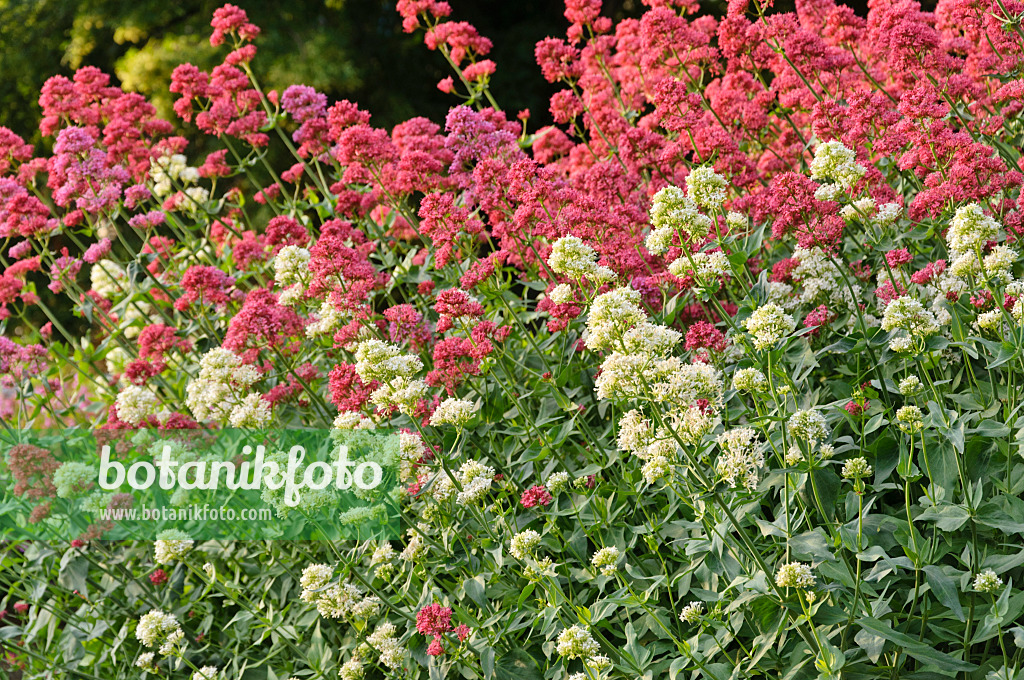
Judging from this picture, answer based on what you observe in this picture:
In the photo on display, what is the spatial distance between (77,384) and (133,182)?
159cm

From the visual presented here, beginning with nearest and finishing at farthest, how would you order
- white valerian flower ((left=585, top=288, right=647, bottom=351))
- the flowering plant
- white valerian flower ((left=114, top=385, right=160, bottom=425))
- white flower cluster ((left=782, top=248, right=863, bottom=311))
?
white valerian flower ((left=585, top=288, right=647, bottom=351)) → the flowering plant → white flower cluster ((left=782, top=248, right=863, bottom=311)) → white valerian flower ((left=114, top=385, right=160, bottom=425))

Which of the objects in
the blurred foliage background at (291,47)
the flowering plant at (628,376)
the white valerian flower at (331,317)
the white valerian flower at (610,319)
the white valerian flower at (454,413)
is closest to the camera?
the white valerian flower at (610,319)

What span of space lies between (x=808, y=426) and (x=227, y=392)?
2.29 m

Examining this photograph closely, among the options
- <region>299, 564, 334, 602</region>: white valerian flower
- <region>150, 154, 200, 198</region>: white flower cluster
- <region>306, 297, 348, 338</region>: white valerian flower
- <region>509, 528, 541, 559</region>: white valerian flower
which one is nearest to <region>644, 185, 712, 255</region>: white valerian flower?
<region>509, 528, 541, 559</region>: white valerian flower

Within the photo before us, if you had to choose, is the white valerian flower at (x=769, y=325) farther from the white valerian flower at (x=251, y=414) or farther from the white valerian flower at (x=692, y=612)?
the white valerian flower at (x=251, y=414)

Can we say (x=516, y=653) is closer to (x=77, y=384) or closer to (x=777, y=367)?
(x=777, y=367)

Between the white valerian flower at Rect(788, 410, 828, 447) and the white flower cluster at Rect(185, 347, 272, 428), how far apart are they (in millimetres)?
1994

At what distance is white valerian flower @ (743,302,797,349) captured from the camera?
9.08 ft

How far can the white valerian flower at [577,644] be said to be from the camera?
2.74 metres

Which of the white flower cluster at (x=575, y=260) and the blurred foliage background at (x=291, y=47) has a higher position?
the white flower cluster at (x=575, y=260)

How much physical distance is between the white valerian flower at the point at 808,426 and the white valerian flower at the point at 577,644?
0.91 meters

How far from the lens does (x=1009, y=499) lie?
2.88 meters

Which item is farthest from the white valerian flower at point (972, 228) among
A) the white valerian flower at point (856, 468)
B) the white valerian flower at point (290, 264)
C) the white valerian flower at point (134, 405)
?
the white valerian flower at point (134, 405)

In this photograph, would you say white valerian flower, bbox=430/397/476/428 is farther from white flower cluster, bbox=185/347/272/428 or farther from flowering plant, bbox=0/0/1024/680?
white flower cluster, bbox=185/347/272/428
